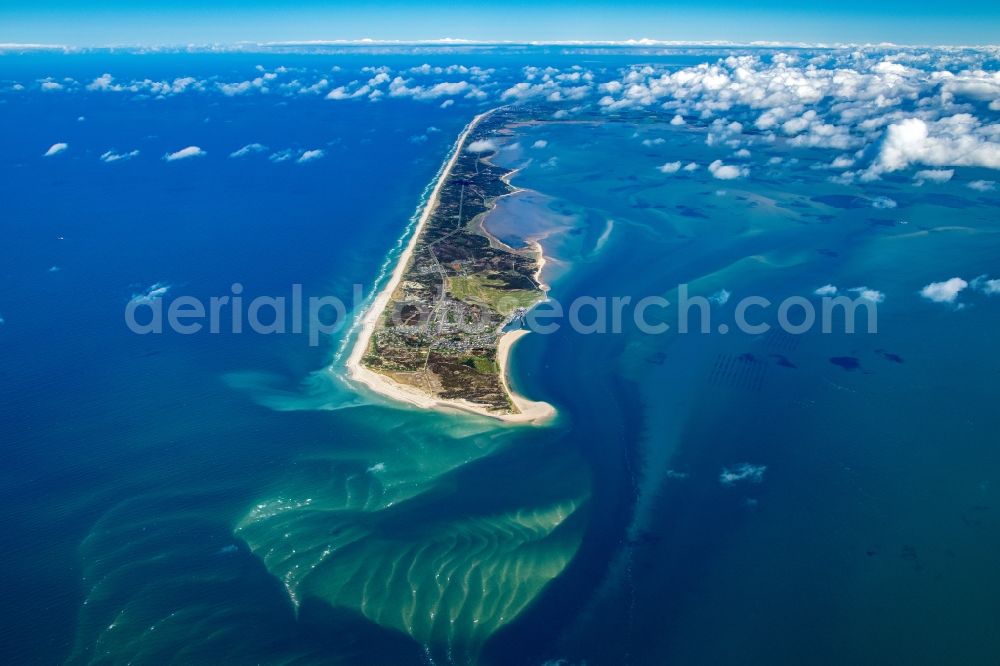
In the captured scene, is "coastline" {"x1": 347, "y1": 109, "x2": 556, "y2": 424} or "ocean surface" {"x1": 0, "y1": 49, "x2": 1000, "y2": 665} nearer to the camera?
"ocean surface" {"x1": 0, "y1": 49, "x2": 1000, "y2": 665}

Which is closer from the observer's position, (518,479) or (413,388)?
(518,479)

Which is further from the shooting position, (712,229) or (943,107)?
(943,107)

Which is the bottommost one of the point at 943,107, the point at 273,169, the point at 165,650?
the point at 165,650

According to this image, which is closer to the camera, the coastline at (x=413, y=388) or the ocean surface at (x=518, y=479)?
the ocean surface at (x=518, y=479)

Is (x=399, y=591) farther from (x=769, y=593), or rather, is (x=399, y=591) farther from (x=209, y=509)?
(x=769, y=593)

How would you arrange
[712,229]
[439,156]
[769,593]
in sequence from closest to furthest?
[769,593]
[712,229]
[439,156]

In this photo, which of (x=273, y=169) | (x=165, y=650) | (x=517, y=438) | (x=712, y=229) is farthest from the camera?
(x=273, y=169)

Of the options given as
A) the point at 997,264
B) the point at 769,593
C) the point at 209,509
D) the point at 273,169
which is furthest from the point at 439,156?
the point at 769,593

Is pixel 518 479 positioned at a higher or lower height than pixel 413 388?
lower
